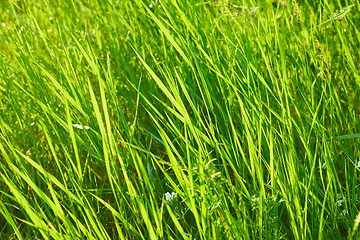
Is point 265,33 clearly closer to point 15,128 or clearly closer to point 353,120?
point 353,120

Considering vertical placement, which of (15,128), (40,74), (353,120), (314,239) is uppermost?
(40,74)

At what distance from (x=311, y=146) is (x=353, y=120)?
0.49 ft

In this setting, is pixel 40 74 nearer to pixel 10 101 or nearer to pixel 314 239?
pixel 10 101

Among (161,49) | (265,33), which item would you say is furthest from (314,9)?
(161,49)

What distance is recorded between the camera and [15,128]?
2.19 meters

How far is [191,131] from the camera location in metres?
1.58

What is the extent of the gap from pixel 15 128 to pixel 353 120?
1192mm

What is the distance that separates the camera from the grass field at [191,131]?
1476 millimetres

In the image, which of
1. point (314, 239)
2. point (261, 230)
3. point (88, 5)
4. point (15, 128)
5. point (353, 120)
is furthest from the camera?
point (88, 5)

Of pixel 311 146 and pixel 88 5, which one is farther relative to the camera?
pixel 88 5

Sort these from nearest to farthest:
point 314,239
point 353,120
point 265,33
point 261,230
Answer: point 261,230
point 314,239
point 353,120
point 265,33

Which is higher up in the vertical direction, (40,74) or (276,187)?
(40,74)

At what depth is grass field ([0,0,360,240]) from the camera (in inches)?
58.1

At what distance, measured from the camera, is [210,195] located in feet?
4.71
